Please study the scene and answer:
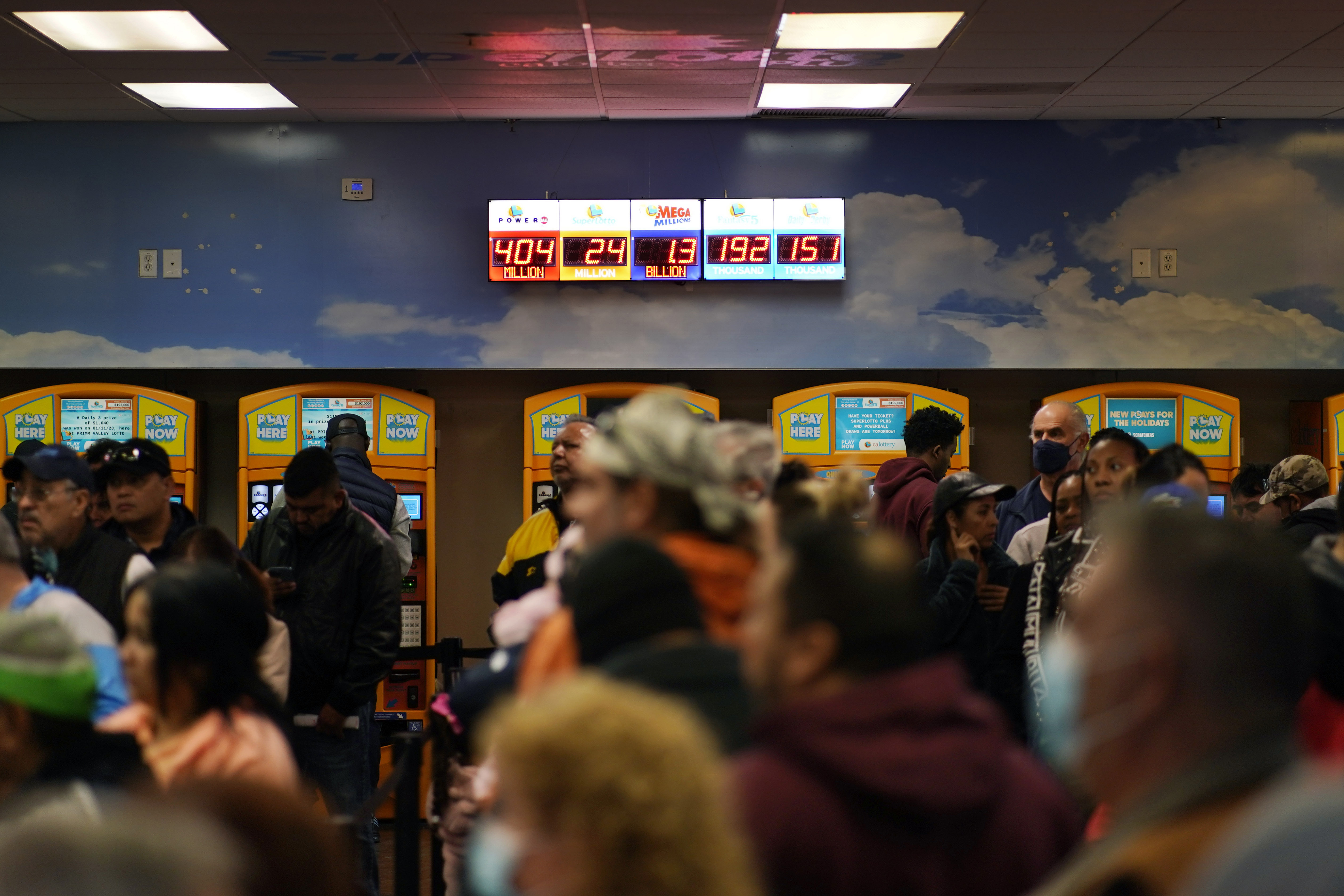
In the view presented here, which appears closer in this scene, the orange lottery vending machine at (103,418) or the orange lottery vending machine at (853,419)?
the orange lottery vending machine at (103,418)

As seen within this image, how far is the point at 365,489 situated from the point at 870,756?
4.37 m

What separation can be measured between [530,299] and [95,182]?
271 centimetres

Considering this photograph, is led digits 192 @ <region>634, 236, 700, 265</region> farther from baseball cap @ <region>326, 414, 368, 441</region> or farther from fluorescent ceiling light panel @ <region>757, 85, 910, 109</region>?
Answer: baseball cap @ <region>326, 414, 368, 441</region>

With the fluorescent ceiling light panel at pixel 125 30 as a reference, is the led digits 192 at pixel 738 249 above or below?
below

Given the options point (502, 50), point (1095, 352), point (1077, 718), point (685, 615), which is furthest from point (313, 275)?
point (1077, 718)

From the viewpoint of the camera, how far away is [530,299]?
7.07 meters

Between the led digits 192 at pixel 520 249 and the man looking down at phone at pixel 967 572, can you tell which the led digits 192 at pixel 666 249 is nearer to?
the led digits 192 at pixel 520 249

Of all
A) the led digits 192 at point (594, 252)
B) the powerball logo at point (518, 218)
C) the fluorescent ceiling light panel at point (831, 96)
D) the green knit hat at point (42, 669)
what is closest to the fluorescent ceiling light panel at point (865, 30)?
the fluorescent ceiling light panel at point (831, 96)

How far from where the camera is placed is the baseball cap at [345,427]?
5840mm

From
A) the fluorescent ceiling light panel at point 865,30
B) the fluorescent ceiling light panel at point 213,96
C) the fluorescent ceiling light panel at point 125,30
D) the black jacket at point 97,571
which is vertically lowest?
the black jacket at point 97,571

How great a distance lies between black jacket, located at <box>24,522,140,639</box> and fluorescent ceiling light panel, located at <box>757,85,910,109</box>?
4.37 meters

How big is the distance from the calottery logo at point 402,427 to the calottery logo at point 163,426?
47.6 inches

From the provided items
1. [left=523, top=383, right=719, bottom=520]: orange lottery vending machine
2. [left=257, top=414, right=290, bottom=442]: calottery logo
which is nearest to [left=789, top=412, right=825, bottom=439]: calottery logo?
[left=523, top=383, right=719, bottom=520]: orange lottery vending machine

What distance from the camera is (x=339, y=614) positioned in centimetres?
405
